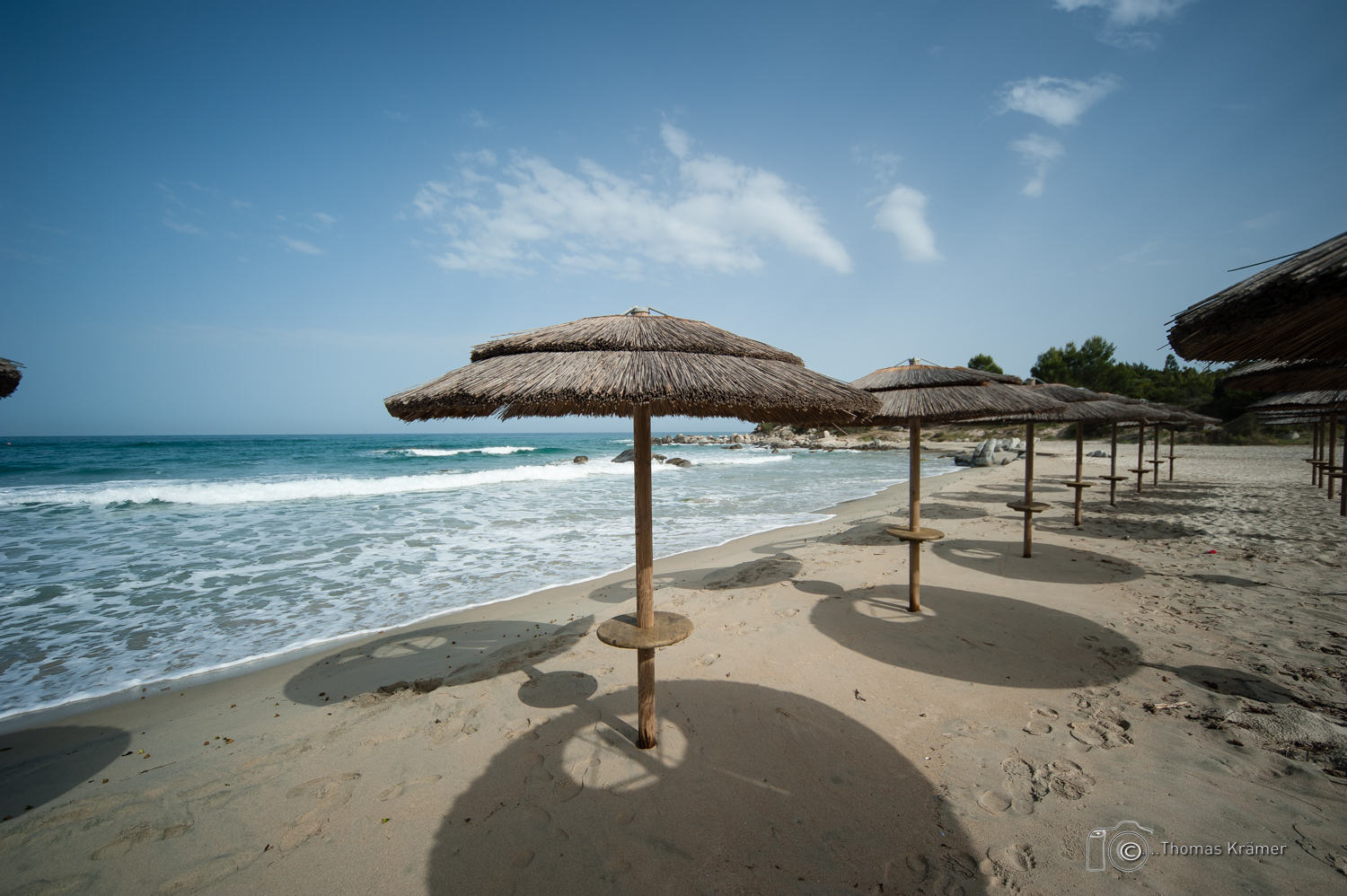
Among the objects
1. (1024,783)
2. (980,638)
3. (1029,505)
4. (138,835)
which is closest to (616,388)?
(1024,783)

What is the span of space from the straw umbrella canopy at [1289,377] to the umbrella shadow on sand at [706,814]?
20.4ft

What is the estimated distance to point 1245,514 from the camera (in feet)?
28.0

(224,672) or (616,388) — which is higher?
(616,388)

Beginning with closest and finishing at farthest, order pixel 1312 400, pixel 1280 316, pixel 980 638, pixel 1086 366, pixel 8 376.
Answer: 1. pixel 1280 316
2. pixel 8 376
3. pixel 980 638
4. pixel 1312 400
5. pixel 1086 366

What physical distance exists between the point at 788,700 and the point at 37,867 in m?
3.86

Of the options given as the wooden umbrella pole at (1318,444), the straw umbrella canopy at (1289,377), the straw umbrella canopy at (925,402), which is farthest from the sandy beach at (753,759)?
the wooden umbrella pole at (1318,444)

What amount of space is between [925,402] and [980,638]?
6.79ft

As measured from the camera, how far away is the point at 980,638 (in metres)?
3.99

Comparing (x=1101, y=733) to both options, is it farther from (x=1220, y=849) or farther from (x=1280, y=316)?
(x=1280, y=316)

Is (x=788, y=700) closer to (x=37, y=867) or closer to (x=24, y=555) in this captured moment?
(x=37, y=867)

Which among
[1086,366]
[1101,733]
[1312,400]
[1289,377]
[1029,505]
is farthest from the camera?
[1086,366]

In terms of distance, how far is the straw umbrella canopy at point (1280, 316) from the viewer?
6.29 ft

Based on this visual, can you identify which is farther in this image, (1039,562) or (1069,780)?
(1039,562)

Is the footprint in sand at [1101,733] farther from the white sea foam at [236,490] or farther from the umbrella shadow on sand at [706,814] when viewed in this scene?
the white sea foam at [236,490]
